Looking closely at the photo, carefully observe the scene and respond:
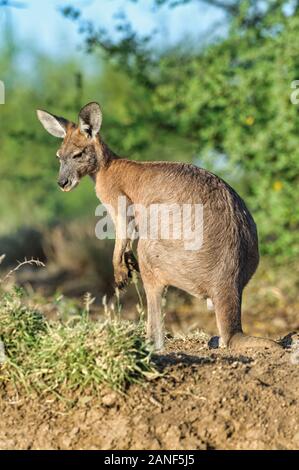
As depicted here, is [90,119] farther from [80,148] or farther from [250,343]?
[250,343]

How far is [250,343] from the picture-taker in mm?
5227

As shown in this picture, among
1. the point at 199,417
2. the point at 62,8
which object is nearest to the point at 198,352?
the point at 199,417

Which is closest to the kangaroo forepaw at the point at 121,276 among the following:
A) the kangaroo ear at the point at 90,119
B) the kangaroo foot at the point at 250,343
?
the kangaroo foot at the point at 250,343

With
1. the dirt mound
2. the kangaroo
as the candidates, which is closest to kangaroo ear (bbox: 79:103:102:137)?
the kangaroo

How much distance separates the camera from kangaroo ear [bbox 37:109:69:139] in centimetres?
640

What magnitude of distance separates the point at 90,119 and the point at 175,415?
262cm

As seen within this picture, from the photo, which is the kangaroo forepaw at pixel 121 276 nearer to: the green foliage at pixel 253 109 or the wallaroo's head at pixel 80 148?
the wallaroo's head at pixel 80 148

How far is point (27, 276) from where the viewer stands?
1291 centimetres

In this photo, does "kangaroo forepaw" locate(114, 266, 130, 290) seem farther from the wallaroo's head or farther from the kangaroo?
the wallaroo's head

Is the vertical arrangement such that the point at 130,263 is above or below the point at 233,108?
below

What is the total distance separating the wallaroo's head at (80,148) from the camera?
620 cm

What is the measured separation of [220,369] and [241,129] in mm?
Answer: 7028

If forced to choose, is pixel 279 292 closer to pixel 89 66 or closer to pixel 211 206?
pixel 211 206

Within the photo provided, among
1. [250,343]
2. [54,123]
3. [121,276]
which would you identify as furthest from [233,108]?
[250,343]
